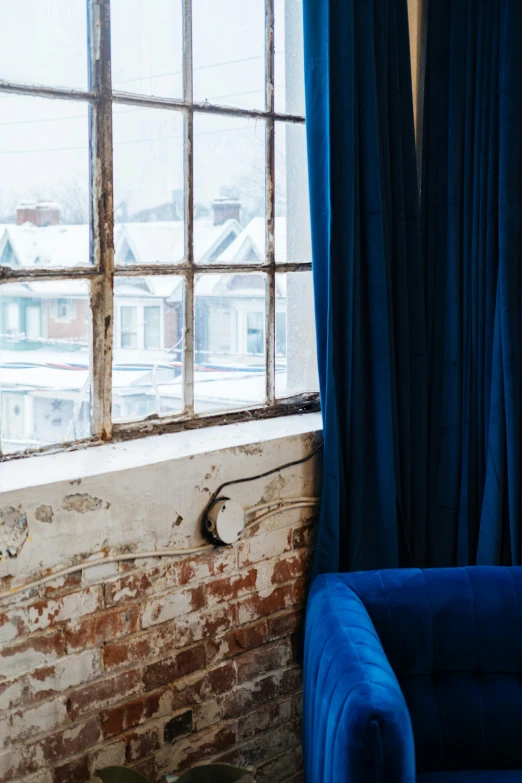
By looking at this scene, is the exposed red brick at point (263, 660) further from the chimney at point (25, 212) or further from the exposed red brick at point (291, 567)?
the chimney at point (25, 212)

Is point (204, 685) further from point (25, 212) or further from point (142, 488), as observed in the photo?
point (25, 212)

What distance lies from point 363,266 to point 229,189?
1.33 ft

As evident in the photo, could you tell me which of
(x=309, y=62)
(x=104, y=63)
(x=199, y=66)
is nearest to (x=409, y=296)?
(x=309, y=62)

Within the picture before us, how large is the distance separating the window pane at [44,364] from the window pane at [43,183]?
0.07 metres

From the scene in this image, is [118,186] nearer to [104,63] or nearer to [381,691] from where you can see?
[104,63]

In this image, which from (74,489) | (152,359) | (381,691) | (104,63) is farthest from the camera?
(152,359)

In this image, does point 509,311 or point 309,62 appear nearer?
point 309,62

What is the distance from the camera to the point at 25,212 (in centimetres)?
183

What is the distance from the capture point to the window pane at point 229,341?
2199mm

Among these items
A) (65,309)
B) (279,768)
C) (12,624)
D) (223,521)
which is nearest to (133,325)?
(65,309)

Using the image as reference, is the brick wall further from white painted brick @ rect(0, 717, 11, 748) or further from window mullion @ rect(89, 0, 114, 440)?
window mullion @ rect(89, 0, 114, 440)

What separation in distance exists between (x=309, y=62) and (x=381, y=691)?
4.97ft

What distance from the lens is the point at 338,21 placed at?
6.89 ft

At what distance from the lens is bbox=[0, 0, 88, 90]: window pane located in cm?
176
